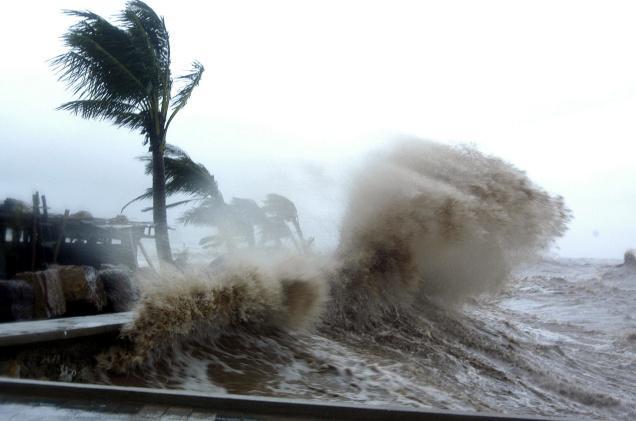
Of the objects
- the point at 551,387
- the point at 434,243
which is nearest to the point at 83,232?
the point at 434,243

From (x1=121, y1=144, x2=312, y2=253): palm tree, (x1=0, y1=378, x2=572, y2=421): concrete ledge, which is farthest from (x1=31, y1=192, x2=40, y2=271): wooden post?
(x1=0, y1=378, x2=572, y2=421): concrete ledge

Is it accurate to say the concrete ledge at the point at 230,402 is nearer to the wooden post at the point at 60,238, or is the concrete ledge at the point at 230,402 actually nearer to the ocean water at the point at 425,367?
the ocean water at the point at 425,367

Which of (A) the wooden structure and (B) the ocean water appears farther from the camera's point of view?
(A) the wooden structure

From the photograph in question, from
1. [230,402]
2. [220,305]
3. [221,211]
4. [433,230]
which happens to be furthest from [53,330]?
[221,211]

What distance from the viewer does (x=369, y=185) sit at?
862 cm

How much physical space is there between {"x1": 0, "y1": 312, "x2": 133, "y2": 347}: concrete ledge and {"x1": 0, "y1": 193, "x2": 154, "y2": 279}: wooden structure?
310 inches

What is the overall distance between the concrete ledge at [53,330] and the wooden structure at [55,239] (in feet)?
25.9

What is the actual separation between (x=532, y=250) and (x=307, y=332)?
191 inches

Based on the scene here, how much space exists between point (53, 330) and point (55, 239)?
30.8ft

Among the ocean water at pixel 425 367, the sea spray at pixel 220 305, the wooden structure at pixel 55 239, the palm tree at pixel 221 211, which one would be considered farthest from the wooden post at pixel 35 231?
the ocean water at pixel 425 367

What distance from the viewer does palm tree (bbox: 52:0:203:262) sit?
12117mm

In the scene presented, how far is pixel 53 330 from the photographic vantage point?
360 cm

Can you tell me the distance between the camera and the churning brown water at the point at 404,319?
4004 mm

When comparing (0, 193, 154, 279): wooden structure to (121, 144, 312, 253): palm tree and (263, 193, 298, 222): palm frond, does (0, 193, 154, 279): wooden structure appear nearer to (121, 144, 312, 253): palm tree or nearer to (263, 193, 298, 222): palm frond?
(121, 144, 312, 253): palm tree
